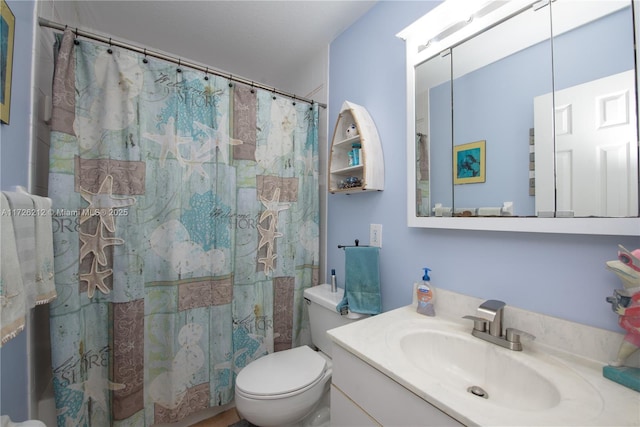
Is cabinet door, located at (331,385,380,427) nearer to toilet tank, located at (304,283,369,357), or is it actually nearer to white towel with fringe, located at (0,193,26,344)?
toilet tank, located at (304,283,369,357)

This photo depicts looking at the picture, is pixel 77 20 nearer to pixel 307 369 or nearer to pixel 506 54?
pixel 506 54

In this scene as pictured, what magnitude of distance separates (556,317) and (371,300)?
0.71 meters

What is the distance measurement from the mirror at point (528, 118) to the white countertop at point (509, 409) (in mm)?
392

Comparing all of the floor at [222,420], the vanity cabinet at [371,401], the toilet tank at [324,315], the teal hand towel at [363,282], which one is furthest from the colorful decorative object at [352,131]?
the floor at [222,420]

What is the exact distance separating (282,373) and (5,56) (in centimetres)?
162

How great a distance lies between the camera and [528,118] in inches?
33.9

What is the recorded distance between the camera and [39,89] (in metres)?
1.13

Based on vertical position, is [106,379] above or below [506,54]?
below

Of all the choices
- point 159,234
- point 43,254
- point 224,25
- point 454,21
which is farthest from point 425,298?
point 224,25

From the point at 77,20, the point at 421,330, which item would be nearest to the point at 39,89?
the point at 77,20

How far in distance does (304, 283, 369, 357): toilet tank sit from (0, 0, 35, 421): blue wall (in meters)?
1.24

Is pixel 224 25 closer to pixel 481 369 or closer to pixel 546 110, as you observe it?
pixel 546 110

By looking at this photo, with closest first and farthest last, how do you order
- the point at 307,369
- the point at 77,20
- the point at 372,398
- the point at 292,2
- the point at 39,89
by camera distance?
1. the point at 372,398
2. the point at 39,89
3. the point at 307,369
4. the point at 292,2
5. the point at 77,20

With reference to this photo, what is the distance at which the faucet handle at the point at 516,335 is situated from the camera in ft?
2.62
